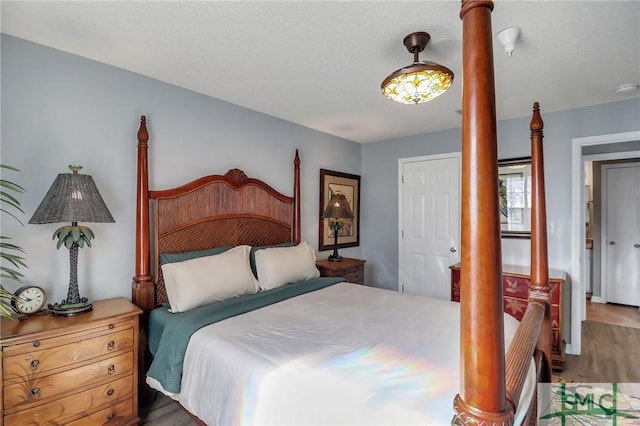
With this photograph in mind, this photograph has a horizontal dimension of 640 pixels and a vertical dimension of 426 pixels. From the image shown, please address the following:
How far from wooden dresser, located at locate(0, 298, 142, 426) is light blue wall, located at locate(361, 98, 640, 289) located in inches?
131

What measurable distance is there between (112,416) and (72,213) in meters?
1.21

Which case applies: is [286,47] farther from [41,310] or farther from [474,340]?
[41,310]

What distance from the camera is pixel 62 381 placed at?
1.69m

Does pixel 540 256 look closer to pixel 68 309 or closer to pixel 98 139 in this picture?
pixel 68 309

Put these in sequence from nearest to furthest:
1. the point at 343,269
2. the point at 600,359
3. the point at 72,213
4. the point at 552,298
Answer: the point at 72,213 → the point at 552,298 → the point at 600,359 → the point at 343,269

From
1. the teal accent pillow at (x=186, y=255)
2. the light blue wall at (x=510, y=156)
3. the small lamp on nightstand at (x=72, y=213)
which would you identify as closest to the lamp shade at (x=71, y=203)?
the small lamp on nightstand at (x=72, y=213)

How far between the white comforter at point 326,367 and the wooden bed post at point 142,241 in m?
0.62

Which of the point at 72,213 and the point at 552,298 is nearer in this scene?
the point at 72,213

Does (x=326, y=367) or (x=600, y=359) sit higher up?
(x=326, y=367)

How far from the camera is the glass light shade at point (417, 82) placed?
1.84 m

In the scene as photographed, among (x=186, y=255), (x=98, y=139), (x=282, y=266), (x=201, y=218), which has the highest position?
(x=98, y=139)

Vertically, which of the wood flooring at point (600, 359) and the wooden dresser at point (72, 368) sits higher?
the wooden dresser at point (72, 368)

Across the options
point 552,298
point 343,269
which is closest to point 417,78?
point 343,269

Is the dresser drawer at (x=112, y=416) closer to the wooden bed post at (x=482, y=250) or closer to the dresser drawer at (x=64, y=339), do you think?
the dresser drawer at (x=64, y=339)
